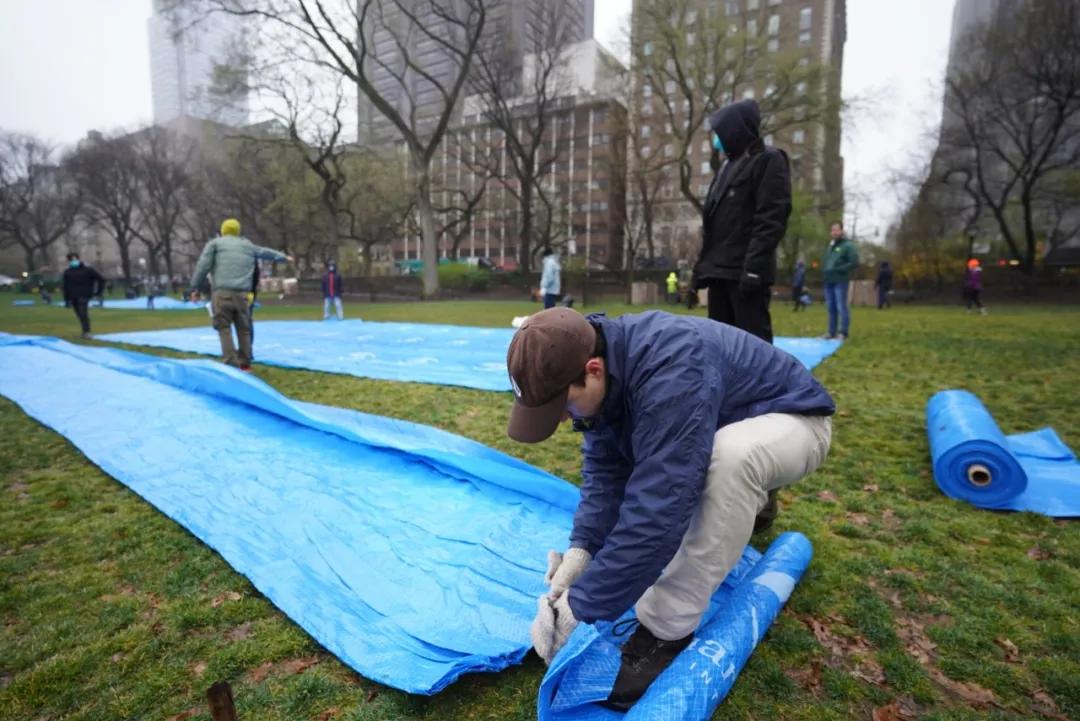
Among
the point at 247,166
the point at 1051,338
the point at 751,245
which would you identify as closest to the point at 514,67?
the point at 247,166

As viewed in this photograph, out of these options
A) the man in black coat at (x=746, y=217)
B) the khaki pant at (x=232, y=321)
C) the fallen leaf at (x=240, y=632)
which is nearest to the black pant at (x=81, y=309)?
the khaki pant at (x=232, y=321)

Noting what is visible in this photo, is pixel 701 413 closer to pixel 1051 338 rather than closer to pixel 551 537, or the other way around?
pixel 551 537

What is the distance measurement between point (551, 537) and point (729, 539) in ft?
3.55

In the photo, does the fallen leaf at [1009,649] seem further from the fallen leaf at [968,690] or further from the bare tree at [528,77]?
the bare tree at [528,77]

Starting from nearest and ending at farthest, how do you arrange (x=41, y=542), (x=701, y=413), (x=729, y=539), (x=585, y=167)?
1. (x=701, y=413)
2. (x=729, y=539)
3. (x=41, y=542)
4. (x=585, y=167)

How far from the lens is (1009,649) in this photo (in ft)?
5.90

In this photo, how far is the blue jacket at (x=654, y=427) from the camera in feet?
4.59

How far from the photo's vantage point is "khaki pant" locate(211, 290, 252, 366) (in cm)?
627

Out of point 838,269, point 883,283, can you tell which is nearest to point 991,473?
point 838,269

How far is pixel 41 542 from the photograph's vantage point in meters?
2.63

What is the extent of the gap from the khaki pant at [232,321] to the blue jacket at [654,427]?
591 cm

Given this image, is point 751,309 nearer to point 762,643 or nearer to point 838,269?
point 762,643

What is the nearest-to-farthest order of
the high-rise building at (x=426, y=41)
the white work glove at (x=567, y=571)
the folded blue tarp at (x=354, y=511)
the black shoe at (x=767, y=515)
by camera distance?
the white work glove at (x=567, y=571) < the folded blue tarp at (x=354, y=511) < the black shoe at (x=767, y=515) < the high-rise building at (x=426, y=41)

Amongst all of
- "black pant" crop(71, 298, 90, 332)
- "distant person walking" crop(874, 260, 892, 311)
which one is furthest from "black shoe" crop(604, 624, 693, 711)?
"distant person walking" crop(874, 260, 892, 311)
